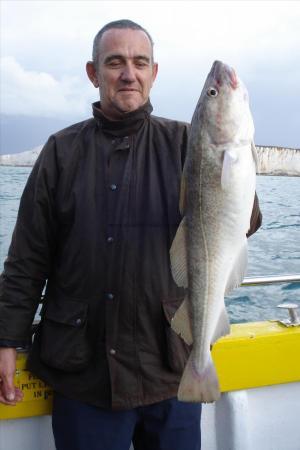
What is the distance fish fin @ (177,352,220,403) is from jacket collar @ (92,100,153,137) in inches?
46.5

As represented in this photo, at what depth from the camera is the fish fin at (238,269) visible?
214 cm

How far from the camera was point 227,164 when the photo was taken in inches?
76.3

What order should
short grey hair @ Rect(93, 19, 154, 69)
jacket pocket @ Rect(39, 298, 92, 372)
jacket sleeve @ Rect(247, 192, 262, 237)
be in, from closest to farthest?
jacket sleeve @ Rect(247, 192, 262, 237)
jacket pocket @ Rect(39, 298, 92, 372)
short grey hair @ Rect(93, 19, 154, 69)

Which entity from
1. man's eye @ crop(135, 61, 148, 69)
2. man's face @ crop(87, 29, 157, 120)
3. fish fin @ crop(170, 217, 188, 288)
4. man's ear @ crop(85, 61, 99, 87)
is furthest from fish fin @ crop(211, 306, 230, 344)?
man's ear @ crop(85, 61, 99, 87)

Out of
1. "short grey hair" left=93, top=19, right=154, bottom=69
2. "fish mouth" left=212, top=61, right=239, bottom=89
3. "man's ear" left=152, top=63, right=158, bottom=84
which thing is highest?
"short grey hair" left=93, top=19, right=154, bottom=69


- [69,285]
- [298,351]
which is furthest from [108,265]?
[298,351]

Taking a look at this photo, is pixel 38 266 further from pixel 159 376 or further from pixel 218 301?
pixel 218 301

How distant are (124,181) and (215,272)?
68 cm

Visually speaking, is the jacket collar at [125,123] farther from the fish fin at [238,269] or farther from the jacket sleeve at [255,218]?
the fish fin at [238,269]

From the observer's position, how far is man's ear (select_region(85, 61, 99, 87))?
2.70 metres

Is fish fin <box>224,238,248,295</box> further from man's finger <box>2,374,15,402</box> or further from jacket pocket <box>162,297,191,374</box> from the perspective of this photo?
man's finger <box>2,374,15,402</box>

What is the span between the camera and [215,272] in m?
2.12

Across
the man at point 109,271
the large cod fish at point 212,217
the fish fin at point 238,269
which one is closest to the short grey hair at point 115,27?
the man at point 109,271

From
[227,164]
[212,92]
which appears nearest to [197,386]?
[227,164]
